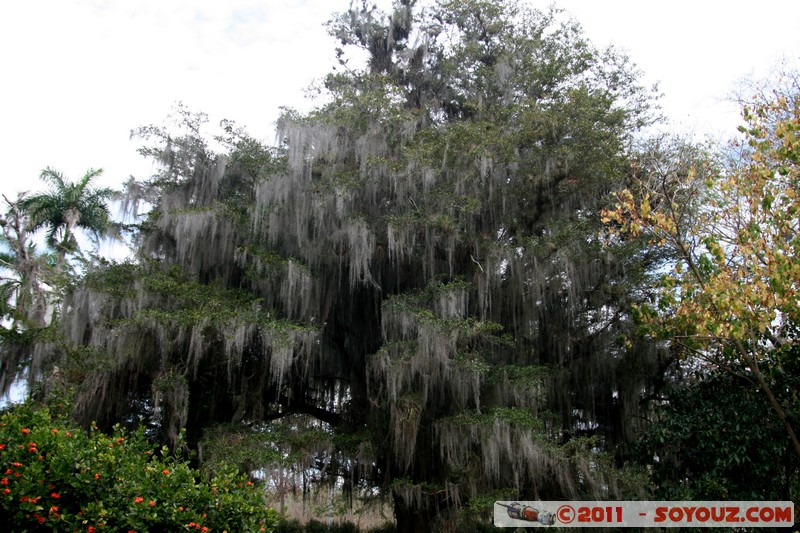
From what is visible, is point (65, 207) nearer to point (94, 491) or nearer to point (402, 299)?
point (402, 299)

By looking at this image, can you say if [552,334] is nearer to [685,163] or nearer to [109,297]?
[685,163]

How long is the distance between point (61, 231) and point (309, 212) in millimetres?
9336

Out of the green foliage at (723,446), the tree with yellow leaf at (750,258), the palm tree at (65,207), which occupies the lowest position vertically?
the green foliage at (723,446)

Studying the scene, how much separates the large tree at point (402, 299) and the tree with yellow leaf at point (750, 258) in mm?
1215

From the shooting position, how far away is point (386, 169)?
9.57 m

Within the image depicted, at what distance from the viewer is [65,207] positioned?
611 inches

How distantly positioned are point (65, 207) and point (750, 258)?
14781mm

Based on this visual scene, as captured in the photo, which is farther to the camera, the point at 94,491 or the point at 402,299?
the point at 402,299

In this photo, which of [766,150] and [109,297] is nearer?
[766,150]

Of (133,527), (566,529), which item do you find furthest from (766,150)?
(133,527)

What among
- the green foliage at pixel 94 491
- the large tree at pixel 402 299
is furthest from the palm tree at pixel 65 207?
the green foliage at pixel 94 491

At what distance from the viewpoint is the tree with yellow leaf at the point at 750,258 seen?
646 cm

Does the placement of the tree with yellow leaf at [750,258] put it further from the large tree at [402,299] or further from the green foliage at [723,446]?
the large tree at [402,299]

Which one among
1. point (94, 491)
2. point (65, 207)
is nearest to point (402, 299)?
point (94, 491)
